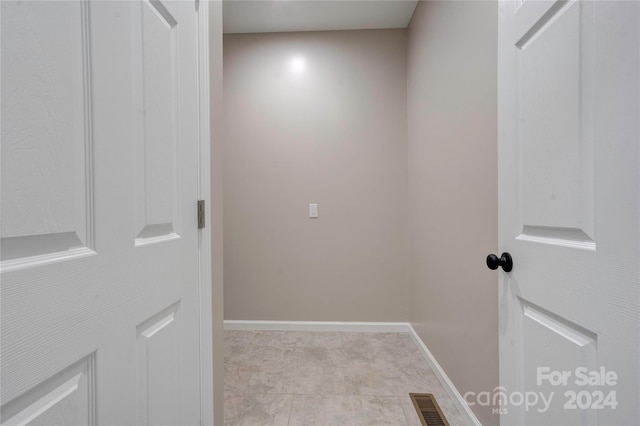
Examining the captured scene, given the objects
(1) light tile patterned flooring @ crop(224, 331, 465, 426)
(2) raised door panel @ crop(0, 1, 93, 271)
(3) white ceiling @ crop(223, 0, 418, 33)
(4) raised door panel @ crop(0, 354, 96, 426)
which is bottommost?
(1) light tile patterned flooring @ crop(224, 331, 465, 426)

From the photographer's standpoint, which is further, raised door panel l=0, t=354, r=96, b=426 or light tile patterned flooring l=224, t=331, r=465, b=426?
light tile patterned flooring l=224, t=331, r=465, b=426

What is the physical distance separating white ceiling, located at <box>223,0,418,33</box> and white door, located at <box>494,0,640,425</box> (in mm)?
1727

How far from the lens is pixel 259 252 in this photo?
2.65m

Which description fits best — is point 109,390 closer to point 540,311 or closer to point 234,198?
point 540,311

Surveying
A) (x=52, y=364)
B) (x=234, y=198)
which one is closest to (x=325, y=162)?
(x=234, y=198)

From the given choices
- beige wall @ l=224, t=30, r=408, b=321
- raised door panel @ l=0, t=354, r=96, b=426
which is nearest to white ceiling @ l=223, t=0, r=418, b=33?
beige wall @ l=224, t=30, r=408, b=321

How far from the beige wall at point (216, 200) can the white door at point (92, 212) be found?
0.22m

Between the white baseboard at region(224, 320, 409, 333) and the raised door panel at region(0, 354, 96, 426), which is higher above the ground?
the raised door panel at region(0, 354, 96, 426)

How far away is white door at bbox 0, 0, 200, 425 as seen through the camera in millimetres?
406

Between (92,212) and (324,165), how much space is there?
7.12ft

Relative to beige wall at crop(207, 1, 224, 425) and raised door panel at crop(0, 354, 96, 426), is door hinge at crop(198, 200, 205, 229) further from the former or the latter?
raised door panel at crop(0, 354, 96, 426)

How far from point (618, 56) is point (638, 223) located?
310mm

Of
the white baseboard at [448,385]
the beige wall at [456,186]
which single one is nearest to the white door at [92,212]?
the beige wall at [456,186]

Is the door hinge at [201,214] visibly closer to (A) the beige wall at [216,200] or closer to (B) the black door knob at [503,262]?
(A) the beige wall at [216,200]
